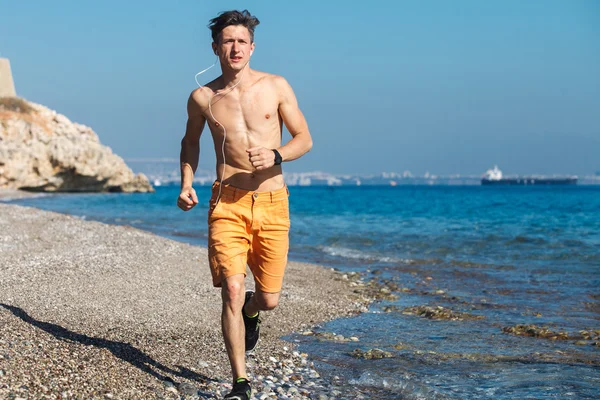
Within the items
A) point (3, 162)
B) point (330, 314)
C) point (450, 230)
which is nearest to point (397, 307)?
point (330, 314)

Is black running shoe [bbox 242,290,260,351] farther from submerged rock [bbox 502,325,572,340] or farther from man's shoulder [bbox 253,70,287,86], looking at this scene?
submerged rock [bbox 502,325,572,340]

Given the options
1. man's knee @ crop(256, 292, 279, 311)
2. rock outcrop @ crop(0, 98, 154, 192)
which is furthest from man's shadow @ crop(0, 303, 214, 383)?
rock outcrop @ crop(0, 98, 154, 192)

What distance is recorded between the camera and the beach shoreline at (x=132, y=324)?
16.1ft

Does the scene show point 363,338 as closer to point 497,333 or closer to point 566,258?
point 497,333

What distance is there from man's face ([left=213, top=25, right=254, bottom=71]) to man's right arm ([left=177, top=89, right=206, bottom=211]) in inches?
14.3

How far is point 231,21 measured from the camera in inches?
189

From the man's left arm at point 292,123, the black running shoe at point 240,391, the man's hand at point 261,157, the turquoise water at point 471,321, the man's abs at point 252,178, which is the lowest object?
the turquoise water at point 471,321

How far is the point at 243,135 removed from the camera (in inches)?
195

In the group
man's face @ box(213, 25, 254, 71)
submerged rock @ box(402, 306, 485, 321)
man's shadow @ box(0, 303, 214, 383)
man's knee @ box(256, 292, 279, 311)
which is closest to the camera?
man's face @ box(213, 25, 254, 71)

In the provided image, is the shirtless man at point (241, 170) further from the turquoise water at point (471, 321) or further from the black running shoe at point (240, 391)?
the turquoise water at point (471, 321)

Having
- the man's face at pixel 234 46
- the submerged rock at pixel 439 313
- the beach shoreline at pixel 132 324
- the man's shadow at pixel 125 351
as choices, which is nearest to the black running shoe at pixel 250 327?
the beach shoreline at pixel 132 324

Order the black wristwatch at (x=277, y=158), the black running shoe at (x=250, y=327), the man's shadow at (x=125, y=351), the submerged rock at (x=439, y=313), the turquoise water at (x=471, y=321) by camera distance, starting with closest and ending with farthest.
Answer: the black wristwatch at (x=277, y=158) → the man's shadow at (x=125, y=351) → the black running shoe at (x=250, y=327) → the turquoise water at (x=471, y=321) → the submerged rock at (x=439, y=313)

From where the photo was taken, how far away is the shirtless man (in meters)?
4.80

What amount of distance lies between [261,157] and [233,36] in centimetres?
92
